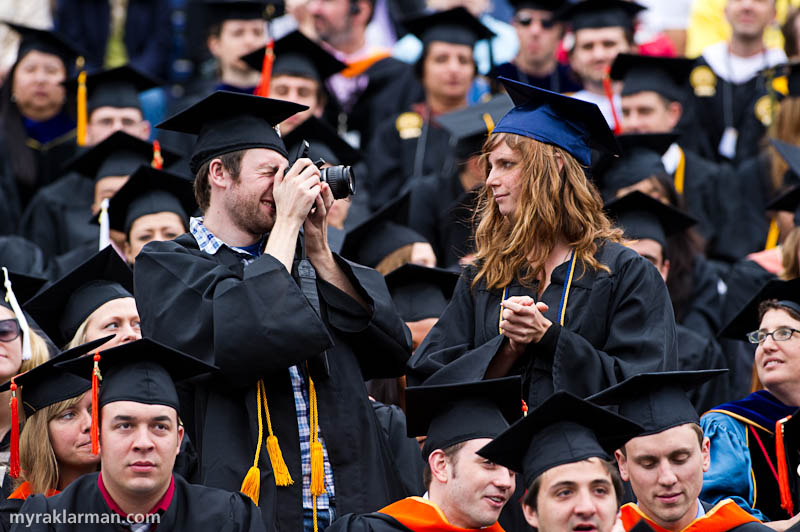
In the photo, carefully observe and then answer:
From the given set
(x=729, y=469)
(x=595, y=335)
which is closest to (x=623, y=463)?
(x=595, y=335)

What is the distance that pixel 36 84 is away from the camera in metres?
8.97

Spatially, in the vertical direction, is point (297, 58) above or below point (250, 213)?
above

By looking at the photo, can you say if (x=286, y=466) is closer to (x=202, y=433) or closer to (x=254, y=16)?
(x=202, y=433)

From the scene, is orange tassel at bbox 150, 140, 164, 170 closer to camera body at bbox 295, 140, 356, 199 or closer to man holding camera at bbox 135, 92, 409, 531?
man holding camera at bbox 135, 92, 409, 531

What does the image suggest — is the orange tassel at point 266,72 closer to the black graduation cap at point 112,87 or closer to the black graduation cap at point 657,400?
the black graduation cap at point 112,87

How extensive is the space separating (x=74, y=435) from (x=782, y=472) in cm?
287

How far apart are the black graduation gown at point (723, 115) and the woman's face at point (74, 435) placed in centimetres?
530

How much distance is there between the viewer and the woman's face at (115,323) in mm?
5621

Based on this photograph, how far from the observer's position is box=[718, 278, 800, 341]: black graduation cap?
5.49 metres

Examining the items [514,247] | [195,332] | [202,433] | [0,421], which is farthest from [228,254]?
[0,421]

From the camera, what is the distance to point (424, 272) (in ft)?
21.0

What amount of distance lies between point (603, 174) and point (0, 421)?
3798mm

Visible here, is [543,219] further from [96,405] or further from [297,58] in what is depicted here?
[297,58]

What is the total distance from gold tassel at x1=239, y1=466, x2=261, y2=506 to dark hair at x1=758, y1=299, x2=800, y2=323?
239cm
